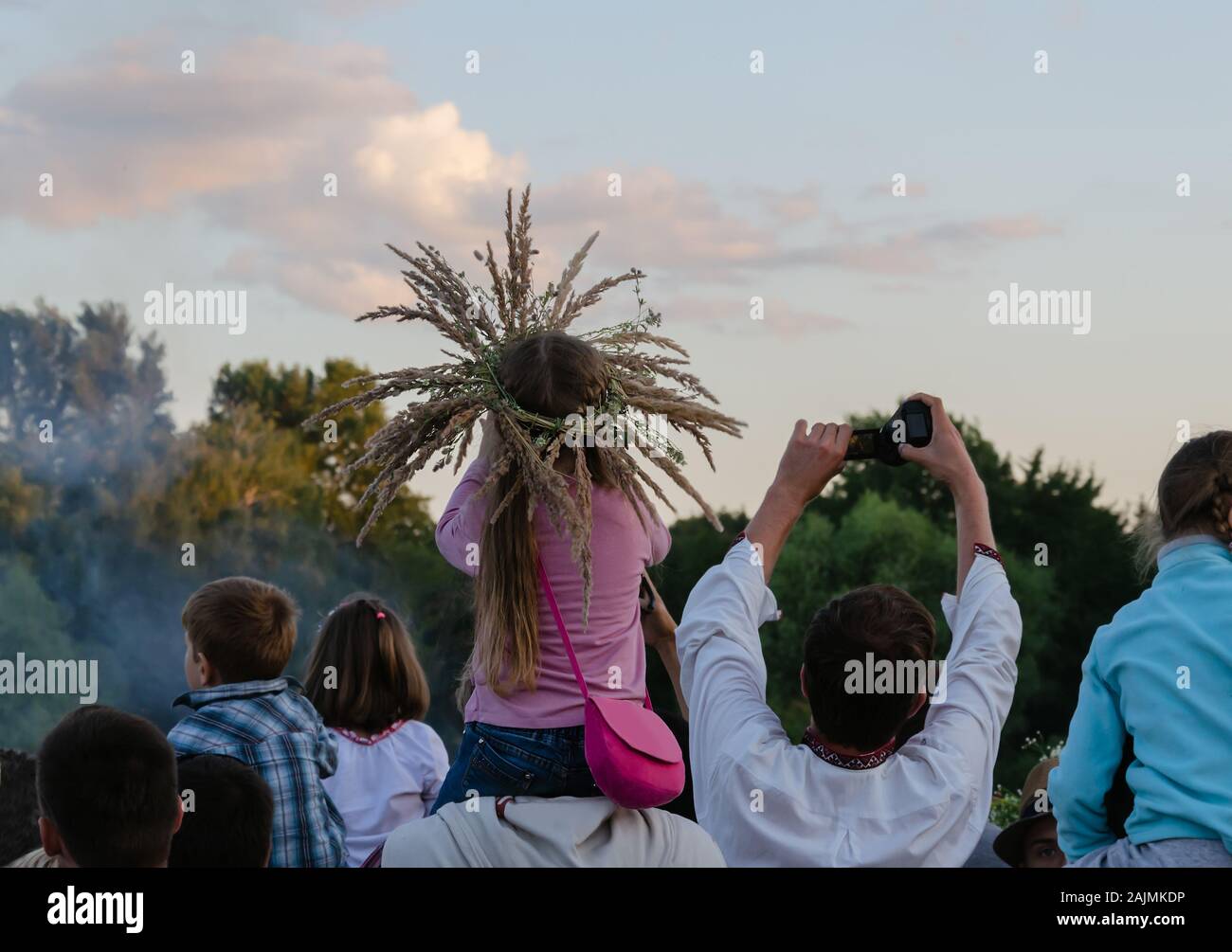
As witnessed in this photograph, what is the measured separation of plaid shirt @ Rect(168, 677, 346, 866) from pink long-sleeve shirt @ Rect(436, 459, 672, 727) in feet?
3.72

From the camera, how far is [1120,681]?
3070 mm

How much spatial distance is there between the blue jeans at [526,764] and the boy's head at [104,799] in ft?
2.06

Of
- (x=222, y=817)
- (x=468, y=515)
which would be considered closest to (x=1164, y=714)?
(x=468, y=515)

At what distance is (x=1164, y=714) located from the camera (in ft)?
9.82

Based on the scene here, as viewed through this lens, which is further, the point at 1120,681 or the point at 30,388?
the point at 30,388

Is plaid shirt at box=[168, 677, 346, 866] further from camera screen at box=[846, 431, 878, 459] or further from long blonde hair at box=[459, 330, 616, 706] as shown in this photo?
camera screen at box=[846, 431, 878, 459]

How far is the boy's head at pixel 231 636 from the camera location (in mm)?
4457

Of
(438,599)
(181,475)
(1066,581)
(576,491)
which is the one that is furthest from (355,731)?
(181,475)

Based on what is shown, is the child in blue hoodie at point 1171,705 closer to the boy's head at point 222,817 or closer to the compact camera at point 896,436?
the compact camera at point 896,436

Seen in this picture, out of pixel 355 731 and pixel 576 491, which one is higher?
pixel 576 491
